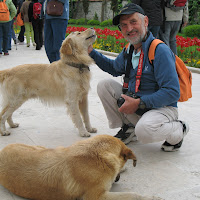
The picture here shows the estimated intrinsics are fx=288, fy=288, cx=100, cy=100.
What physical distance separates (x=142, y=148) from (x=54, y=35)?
315 cm

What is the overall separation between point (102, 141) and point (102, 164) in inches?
7.7

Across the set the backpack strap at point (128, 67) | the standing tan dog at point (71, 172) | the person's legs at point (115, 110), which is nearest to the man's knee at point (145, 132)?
the person's legs at point (115, 110)

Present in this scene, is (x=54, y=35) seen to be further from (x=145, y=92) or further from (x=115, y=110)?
(x=145, y=92)

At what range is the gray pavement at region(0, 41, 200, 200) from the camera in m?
2.58

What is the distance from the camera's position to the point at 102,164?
2.19m

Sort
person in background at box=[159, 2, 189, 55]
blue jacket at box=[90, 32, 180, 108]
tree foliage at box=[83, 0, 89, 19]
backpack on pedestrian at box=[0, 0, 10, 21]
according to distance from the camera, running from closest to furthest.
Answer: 1. blue jacket at box=[90, 32, 180, 108]
2. person in background at box=[159, 2, 189, 55]
3. backpack on pedestrian at box=[0, 0, 10, 21]
4. tree foliage at box=[83, 0, 89, 19]

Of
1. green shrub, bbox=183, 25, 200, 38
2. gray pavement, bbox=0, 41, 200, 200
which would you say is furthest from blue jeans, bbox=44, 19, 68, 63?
green shrub, bbox=183, 25, 200, 38

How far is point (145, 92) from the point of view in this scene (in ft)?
10.8

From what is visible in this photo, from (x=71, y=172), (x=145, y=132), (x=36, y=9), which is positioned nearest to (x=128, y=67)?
(x=145, y=132)

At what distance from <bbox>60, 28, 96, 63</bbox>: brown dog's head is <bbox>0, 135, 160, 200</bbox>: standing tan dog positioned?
5.85 ft

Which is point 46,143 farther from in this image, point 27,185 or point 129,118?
point 27,185

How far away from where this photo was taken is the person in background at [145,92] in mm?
3025

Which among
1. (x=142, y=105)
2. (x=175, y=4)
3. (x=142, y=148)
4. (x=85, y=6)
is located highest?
(x=85, y=6)

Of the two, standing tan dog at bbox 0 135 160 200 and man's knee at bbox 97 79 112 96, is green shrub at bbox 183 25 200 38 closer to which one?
man's knee at bbox 97 79 112 96
